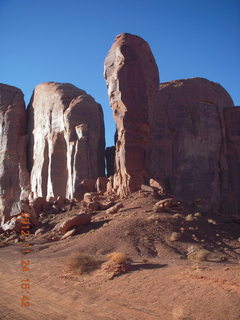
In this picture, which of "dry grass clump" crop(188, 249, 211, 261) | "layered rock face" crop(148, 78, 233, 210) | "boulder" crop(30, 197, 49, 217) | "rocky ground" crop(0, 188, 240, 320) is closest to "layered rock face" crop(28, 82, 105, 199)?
"boulder" crop(30, 197, 49, 217)

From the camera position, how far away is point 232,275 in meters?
9.41

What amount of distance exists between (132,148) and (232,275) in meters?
14.8

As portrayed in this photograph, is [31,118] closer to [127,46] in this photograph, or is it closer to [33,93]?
[33,93]

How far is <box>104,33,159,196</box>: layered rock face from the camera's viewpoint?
76.7ft

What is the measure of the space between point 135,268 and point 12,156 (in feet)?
96.1

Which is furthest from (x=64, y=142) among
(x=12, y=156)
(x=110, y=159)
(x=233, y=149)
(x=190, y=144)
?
(x=233, y=149)

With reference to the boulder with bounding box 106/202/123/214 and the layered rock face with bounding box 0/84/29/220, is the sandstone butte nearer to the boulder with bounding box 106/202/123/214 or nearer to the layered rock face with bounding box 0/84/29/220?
the layered rock face with bounding box 0/84/29/220

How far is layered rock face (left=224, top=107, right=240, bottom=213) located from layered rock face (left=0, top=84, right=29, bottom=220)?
2198cm

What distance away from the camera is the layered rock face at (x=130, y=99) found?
76.7 feet

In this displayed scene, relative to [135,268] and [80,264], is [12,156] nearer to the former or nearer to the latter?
[80,264]

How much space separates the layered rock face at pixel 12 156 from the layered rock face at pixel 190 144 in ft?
44.4

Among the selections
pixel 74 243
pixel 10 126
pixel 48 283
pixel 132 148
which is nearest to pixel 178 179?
pixel 132 148
